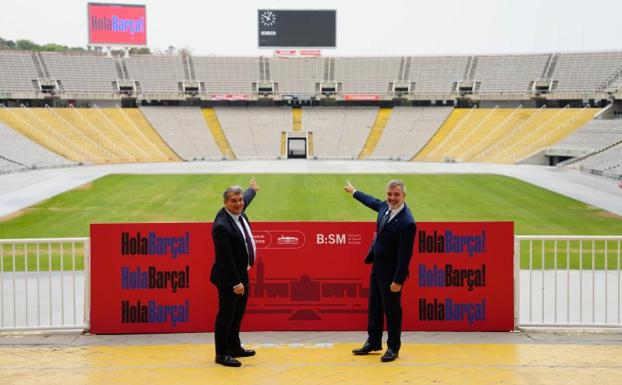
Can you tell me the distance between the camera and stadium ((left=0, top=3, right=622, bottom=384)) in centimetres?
831

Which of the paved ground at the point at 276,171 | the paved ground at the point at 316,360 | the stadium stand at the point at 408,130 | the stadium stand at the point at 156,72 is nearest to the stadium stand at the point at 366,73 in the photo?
the stadium stand at the point at 408,130

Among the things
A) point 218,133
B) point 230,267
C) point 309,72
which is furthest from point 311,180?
point 309,72

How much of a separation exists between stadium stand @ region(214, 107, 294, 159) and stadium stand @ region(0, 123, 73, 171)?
1783 centimetres

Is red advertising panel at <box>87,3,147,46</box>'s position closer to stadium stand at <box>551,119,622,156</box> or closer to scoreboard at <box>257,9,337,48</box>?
scoreboard at <box>257,9,337,48</box>

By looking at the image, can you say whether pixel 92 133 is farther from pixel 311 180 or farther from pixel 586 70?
pixel 586 70

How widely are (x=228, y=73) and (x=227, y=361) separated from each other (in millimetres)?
80240

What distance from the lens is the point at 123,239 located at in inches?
355

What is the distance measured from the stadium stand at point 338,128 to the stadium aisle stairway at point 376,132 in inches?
16.4

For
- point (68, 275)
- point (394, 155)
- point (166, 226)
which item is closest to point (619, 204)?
point (68, 275)

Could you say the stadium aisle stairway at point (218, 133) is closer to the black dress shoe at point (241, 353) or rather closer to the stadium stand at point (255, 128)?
the stadium stand at point (255, 128)

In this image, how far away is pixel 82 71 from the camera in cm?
8194

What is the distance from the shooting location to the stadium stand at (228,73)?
8319 cm

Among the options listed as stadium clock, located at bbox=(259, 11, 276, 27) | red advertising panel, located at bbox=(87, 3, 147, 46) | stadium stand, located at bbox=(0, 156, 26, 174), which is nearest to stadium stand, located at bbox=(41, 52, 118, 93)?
red advertising panel, located at bbox=(87, 3, 147, 46)

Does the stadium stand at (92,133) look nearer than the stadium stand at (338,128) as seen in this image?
Yes
